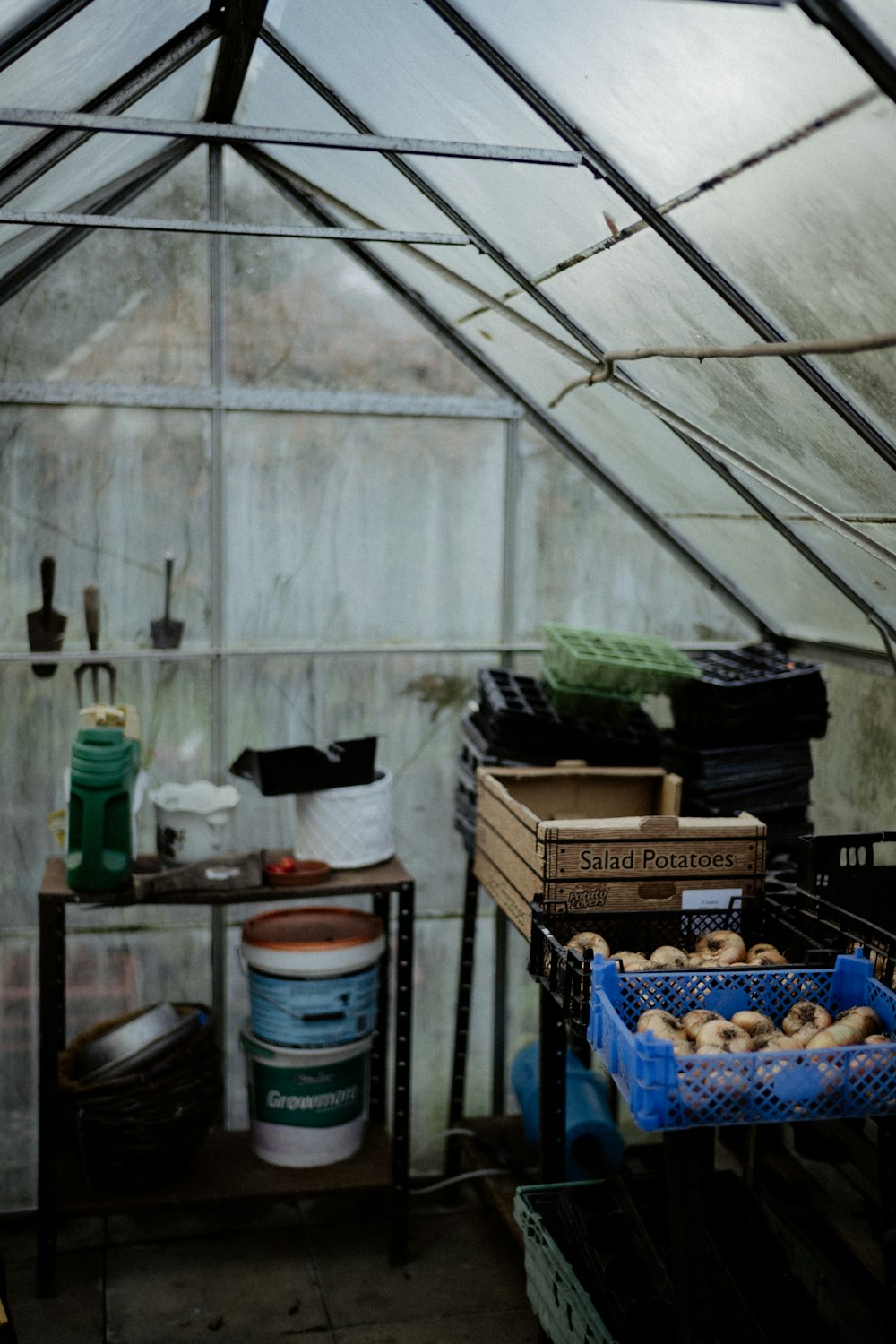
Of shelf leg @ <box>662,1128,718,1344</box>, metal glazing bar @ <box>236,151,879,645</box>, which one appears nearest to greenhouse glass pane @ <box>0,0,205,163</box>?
metal glazing bar @ <box>236,151,879,645</box>

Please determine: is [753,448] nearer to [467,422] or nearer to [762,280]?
[762,280]

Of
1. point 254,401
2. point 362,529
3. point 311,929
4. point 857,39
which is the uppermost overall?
point 857,39

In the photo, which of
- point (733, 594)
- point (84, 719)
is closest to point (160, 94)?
point (84, 719)

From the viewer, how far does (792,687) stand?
400cm

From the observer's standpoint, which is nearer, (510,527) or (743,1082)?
(743,1082)

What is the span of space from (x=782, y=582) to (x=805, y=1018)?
1974 millimetres

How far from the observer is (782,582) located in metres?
4.21

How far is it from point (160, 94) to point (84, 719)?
5.97ft

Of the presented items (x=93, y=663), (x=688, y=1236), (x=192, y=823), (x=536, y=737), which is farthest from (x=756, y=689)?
(x=93, y=663)

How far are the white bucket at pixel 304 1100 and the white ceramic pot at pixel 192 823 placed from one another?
70 cm

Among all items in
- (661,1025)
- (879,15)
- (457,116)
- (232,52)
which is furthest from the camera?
(232,52)

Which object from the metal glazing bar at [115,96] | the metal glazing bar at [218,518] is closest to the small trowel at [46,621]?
the metal glazing bar at [218,518]

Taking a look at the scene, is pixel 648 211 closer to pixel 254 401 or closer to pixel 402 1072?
pixel 254 401

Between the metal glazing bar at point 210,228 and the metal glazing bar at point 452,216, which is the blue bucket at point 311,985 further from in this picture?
the metal glazing bar at point 210,228
